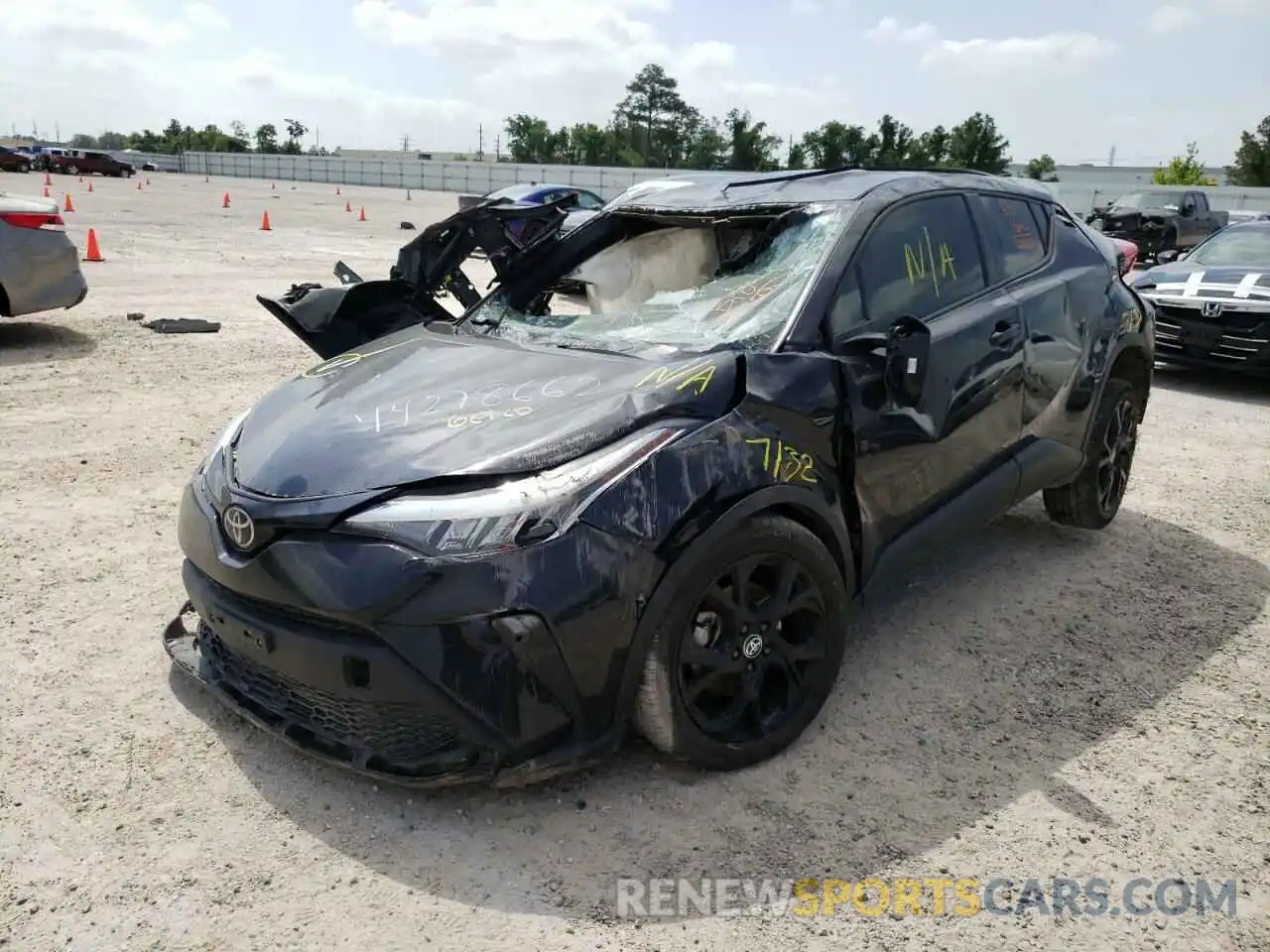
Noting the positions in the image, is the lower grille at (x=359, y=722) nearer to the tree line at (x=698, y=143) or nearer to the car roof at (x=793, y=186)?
the car roof at (x=793, y=186)

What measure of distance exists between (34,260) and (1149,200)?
20223 millimetres

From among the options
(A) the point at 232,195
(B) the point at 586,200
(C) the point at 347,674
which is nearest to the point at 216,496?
(C) the point at 347,674

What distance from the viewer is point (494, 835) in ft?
8.61

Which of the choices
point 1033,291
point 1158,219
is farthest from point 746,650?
point 1158,219

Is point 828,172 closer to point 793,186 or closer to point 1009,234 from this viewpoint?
point 793,186

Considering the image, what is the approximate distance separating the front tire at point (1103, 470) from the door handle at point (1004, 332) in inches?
38.6

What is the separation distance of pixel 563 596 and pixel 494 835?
727 millimetres

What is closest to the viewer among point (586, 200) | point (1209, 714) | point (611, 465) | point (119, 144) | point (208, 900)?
point (208, 900)

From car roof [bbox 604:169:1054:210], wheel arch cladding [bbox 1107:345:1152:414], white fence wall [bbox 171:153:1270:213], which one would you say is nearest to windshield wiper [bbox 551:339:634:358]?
car roof [bbox 604:169:1054:210]

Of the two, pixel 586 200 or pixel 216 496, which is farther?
pixel 586 200

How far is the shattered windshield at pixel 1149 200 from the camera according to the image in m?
20.2

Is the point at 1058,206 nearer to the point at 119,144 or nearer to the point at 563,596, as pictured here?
the point at 563,596

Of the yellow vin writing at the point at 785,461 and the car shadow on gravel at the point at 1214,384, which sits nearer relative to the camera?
the yellow vin writing at the point at 785,461

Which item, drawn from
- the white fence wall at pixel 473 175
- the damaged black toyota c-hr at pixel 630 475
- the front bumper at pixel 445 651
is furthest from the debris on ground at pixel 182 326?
the white fence wall at pixel 473 175
